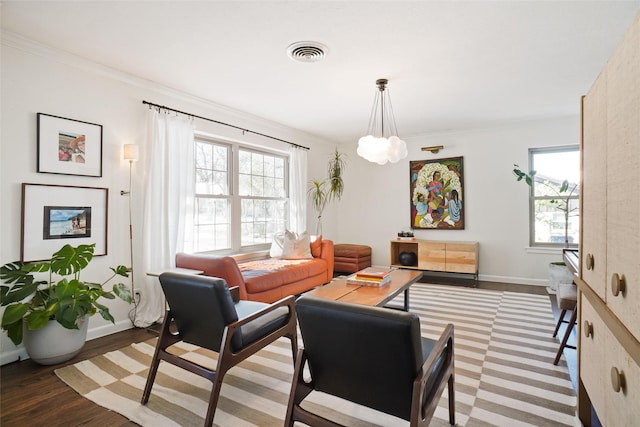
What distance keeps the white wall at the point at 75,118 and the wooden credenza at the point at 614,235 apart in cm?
363

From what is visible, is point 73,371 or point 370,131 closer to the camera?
point 73,371

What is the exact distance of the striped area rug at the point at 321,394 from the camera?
187cm

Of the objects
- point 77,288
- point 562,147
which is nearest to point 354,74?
point 77,288

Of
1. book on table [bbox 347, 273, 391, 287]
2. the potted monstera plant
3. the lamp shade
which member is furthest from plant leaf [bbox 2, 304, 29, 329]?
book on table [bbox 347, 273, 391, 287]

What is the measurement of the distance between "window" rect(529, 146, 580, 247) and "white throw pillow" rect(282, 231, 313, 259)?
3526mm

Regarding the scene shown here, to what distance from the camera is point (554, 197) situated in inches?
203

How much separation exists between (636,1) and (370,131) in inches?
145

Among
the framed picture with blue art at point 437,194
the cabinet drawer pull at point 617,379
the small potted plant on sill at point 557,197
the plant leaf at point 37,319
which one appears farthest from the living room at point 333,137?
the cabinet drawer pull at point 617,379

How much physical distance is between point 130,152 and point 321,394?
108 inches

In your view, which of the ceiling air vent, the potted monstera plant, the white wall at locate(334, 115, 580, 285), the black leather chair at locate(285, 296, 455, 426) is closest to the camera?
the black leather chair at locate(285, 296, 455, 426)

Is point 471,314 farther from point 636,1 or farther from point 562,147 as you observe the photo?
point 562,147

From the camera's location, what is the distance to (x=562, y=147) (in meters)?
5.11

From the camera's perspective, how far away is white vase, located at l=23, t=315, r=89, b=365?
2.48m

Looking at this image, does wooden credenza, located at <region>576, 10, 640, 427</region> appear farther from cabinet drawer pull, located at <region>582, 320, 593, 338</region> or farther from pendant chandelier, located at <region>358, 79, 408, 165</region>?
pendant chandelier, located at <region>358, 79, 408, 165</region>
